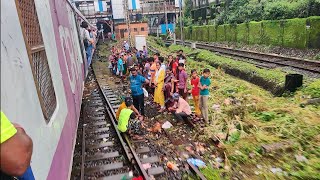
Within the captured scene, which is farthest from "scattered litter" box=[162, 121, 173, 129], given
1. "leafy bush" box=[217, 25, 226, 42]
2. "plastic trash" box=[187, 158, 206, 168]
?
"leafy bush" box=[217, 25, 226, 42]

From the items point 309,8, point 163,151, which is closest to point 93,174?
point 163,151

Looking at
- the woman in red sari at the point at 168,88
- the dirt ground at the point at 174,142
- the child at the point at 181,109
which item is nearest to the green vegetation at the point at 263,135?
the dirt ground at the point at 174,142

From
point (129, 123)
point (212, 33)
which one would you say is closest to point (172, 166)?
point (129, 123)

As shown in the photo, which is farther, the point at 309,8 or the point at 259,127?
the point at 309,8

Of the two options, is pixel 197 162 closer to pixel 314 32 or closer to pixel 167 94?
pixel 167 94

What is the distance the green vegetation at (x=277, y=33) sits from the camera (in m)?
18.4

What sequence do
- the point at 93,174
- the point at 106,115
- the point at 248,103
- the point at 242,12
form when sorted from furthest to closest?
the point at 242,12 → the point at 106,115 → the point at 248,103 → the point at 93,174

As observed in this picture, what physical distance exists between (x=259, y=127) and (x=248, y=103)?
2.14 metres

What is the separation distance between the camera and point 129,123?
24.7 feet

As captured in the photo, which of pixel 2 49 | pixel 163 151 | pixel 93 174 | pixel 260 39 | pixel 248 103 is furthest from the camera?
pixel 260 39

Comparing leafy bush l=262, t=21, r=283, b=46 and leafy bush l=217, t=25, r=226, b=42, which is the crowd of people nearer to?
leafy bush l=262, t=21, r=283, b=46

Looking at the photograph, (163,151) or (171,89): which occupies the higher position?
(171,89)

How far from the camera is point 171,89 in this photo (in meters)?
9.13

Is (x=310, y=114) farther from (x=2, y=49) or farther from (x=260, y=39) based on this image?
(x=260, y=39)
